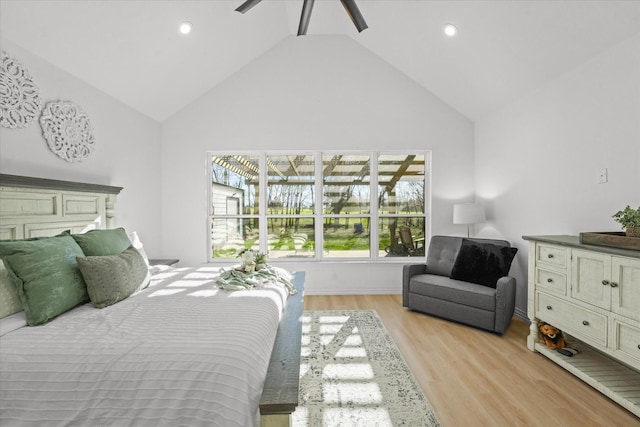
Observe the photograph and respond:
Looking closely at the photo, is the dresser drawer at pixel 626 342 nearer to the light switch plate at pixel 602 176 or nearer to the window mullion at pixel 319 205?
the light switch plate at pixel 602 176

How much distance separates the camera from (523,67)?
3371 mm

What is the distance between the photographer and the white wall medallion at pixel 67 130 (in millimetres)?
2791

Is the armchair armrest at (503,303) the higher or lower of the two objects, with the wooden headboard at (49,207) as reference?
lower

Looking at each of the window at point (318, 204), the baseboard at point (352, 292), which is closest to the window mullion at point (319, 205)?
the window at point (318, 204)

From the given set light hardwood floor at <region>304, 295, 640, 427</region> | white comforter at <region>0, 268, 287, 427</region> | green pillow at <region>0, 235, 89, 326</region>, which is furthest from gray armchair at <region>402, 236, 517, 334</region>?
green pillow at <region>0, 235, 89, 326</region>

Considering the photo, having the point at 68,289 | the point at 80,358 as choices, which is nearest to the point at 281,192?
the point at 68,289

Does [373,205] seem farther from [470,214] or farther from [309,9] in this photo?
[309,9]

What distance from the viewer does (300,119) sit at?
4711mm

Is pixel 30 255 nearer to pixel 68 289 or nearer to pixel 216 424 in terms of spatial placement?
pixel 68 289

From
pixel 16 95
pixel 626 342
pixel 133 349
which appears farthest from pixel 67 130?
pixel 626 342

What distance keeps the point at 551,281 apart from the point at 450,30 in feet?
8.57

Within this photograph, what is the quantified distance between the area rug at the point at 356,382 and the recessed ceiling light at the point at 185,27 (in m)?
3.34

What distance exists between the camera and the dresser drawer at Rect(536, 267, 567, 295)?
2.61 m

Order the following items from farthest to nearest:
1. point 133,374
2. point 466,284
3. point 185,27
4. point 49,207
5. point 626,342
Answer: point 466,284
point 185,27
point 49,207
point 626,342
point 133,374
